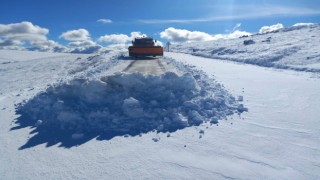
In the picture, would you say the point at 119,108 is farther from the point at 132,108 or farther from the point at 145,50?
the point at 145,50

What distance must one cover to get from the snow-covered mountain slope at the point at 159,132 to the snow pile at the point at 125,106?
0.08 feet

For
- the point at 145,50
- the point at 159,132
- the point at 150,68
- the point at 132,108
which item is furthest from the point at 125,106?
the point at 145,50

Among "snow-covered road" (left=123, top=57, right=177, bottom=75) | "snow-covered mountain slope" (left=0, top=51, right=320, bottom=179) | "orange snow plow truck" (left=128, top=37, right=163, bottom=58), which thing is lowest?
"snow-covered mountain slope" (left=0, top=51, right=320, bottom=179)

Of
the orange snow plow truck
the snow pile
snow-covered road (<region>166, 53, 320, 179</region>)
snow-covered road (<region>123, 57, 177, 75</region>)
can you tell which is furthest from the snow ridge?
the orange snow plow truck

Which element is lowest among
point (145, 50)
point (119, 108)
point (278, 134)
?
point (278, 134)

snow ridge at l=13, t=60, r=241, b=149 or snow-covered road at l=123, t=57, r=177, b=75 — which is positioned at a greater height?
snow-covered road at l=123, t=57, r=177, b=75

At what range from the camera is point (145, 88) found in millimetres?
8984

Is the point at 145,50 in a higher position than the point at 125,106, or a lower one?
higher

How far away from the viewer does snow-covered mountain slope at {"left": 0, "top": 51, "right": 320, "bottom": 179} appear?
536cm

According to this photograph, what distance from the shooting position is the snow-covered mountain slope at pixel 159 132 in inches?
211

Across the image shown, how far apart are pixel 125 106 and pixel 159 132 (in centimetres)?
135

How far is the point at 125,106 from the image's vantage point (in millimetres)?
7879

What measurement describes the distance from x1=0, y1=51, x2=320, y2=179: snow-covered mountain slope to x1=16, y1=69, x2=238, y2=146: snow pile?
0.02 m

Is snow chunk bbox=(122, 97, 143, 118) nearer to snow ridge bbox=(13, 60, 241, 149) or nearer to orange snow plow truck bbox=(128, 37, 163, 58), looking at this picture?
snow ridge bbox=(13, 60, 241, 149)
